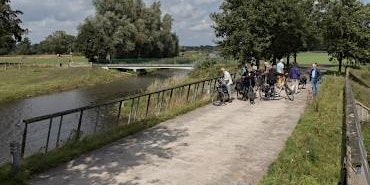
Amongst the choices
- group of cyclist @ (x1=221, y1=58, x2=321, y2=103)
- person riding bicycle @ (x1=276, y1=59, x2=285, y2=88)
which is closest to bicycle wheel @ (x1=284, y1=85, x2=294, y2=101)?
group of cyclist @ (x1=221, y1=58, x2=321, y2=103)

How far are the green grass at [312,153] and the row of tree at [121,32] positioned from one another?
6230 centimetres

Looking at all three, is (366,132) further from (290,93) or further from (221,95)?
(221,95)

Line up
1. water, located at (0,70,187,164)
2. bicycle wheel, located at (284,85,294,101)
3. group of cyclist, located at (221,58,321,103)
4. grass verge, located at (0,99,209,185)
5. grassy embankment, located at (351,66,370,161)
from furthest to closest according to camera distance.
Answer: water, located at (0,70,187,164) < bicycle wheel, located at (284,85,294,101) < group of cyclist, located at (221,58,321,103) < grassy embankment, located at (351,66,370,161) < grass verge, located at (0,99,209,185)

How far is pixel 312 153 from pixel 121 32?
72.9 m

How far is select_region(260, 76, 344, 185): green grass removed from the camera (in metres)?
10.1

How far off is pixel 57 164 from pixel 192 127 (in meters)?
5.94

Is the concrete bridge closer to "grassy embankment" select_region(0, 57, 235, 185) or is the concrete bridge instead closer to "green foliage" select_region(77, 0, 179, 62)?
"green foliage" select_region(77, 0, 179, 62)

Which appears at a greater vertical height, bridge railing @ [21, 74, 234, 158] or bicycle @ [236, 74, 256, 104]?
bicycle @ [236, 74, 256, 104]

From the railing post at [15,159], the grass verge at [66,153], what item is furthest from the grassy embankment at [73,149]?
the railing post at [15,159]

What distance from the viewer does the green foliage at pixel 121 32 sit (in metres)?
82.8

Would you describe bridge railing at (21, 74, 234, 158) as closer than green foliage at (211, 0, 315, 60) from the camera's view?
Yes

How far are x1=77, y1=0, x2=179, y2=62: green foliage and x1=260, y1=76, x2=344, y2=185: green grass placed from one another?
220ft

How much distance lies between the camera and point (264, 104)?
22266mm

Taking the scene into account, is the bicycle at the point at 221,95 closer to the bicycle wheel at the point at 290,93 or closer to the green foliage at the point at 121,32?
the bicycle wheel at the point at 290,93
